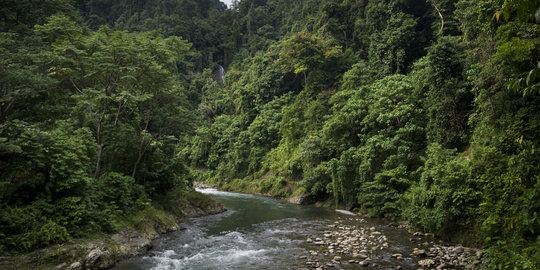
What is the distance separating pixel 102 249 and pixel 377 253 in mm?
9462

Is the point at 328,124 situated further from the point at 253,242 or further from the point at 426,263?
the point at 426,263

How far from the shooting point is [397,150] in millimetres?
18672

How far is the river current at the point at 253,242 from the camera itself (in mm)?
10469

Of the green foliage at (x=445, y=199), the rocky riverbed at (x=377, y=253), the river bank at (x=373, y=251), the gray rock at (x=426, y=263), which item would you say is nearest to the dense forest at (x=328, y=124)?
the green foliage at (x=445, y=199)

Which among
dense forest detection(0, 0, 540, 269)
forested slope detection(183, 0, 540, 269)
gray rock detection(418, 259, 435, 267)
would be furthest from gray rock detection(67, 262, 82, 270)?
forested slope detection(183, 0, 540, 269)

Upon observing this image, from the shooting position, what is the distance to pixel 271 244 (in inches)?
510

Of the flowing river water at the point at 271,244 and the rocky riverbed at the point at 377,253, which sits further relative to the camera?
the flowing river water at the point at 271,244

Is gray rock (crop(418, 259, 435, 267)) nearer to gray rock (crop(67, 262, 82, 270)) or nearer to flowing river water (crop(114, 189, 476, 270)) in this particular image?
flowing river water (crop(114, 189, 476, 270))

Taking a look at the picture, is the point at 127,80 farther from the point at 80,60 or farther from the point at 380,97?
the point at 380,97

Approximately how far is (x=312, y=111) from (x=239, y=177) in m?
14.2

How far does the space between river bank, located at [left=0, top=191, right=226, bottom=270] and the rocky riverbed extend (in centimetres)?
636

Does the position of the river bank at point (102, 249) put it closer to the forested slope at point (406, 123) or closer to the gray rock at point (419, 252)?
the gray rock at point (419, 252)

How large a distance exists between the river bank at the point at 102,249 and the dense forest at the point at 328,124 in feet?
1.30

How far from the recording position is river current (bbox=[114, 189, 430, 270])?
1047 cm
